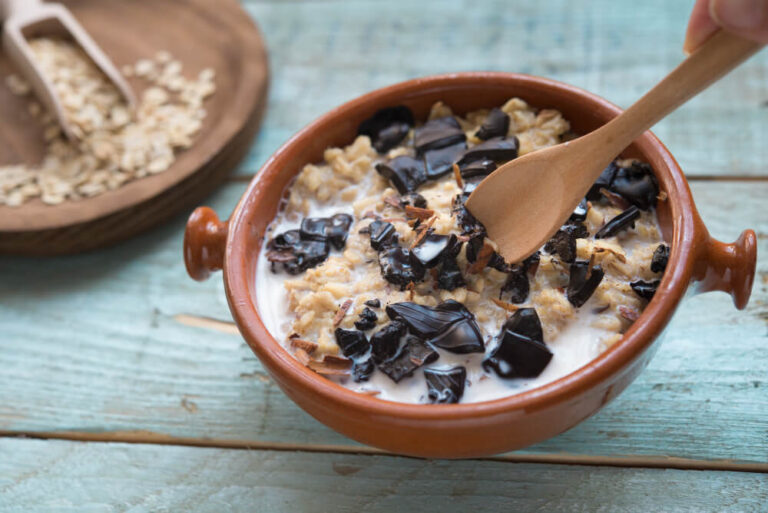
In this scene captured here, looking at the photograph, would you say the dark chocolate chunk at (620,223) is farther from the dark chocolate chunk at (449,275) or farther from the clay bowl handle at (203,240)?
the clay bowl handle at (203,240)

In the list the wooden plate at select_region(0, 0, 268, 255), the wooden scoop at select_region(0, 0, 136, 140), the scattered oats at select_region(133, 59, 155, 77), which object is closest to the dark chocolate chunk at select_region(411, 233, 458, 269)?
the wooden plate at select_region(0, 0, 268, 255)

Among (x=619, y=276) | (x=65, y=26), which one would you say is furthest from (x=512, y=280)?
(x=65, y=26)

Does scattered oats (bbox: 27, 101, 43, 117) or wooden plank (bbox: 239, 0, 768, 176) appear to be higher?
wooden plank (bbox: 239, 0, 768, 176)

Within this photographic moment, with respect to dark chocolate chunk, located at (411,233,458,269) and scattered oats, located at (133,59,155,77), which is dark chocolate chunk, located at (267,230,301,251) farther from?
scattered oats, located at (133,59,155,77)

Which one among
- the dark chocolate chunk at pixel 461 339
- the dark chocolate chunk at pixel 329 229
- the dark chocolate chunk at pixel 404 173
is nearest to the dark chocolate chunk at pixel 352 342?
the dark chocolate chunk at pixel 461 339

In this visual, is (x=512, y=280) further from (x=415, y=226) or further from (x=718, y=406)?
(x=718, y=406)

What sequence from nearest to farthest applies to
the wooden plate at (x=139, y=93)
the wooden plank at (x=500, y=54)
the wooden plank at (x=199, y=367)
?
the wooden plank at (x=199, y=367) < the wooden plate at (x=139, y=93) < the wooden plank at (x=500, y=54)

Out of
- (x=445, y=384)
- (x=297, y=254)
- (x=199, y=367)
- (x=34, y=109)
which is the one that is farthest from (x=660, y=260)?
(x=34, y=109)

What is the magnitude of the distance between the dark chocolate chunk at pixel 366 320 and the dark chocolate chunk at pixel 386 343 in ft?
0.10

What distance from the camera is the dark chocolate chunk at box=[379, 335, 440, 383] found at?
3.64ft

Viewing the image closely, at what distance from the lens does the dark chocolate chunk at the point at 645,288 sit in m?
1.12

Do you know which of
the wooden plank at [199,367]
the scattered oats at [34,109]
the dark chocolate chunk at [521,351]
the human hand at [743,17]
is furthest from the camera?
the scattered oats at [34,109]

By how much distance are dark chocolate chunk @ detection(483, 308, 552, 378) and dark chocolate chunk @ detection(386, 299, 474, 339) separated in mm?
74

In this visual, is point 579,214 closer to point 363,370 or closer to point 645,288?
point 645,288
